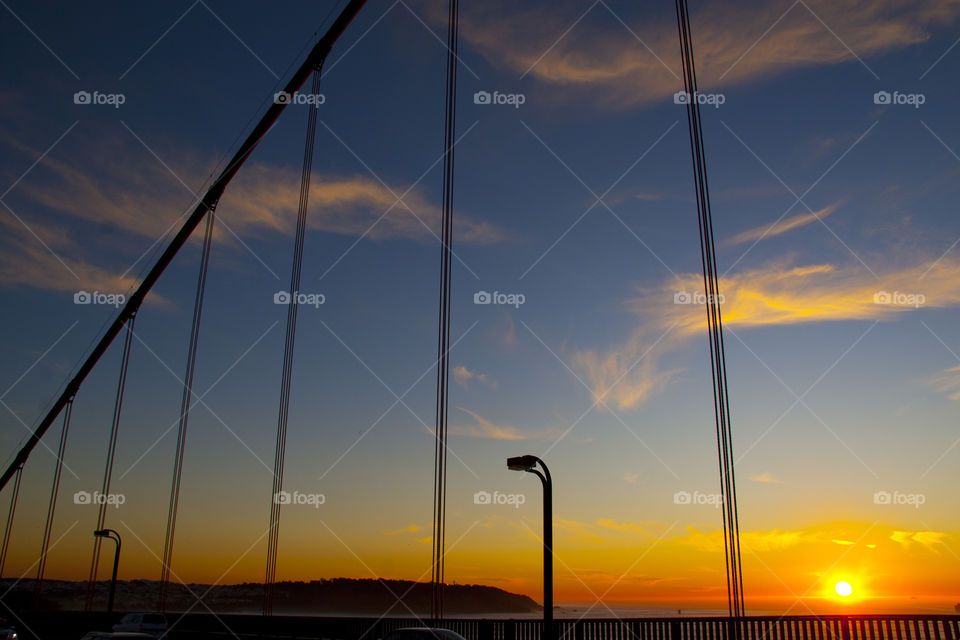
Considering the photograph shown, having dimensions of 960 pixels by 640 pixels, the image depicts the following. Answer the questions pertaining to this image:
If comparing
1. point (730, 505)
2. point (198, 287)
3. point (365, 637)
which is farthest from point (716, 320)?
point (198, 287)

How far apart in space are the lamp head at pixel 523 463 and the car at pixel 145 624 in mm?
17387

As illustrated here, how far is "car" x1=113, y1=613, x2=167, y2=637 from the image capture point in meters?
23.9

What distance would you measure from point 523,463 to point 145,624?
18.1 m

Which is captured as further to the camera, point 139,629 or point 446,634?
point 139,629

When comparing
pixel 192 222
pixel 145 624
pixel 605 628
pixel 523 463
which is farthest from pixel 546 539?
pixel 192 222

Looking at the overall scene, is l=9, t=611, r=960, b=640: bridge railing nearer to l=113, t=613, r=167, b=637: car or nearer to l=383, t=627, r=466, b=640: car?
l=113, t=613, r=167, b=637: car

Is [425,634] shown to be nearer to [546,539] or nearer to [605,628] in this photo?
[546,539]

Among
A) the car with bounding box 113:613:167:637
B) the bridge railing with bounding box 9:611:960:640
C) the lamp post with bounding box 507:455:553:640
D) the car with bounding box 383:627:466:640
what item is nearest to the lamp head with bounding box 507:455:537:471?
the lamp post with bounding box 507:455:553:640

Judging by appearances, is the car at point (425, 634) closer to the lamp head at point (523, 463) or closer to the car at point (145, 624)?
the lamp head at point (523, 463)

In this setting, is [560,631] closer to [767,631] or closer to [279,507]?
[767,631]

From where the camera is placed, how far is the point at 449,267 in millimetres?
21250

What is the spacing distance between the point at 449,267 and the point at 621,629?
11024mm

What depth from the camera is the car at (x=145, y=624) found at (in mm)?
23938

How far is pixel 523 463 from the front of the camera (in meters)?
13.4
